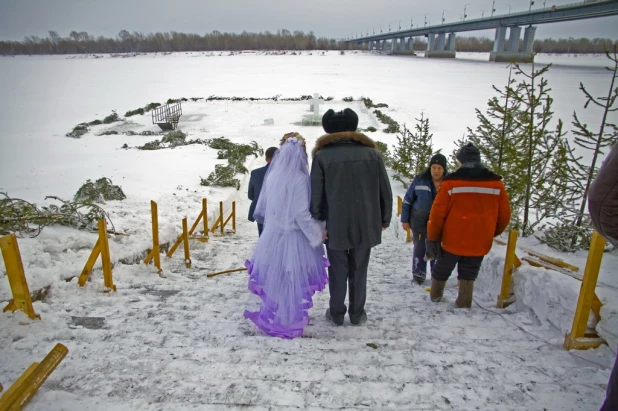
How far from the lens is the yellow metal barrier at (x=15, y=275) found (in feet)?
8.03

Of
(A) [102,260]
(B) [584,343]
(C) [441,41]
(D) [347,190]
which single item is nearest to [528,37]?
(C) [441,41]

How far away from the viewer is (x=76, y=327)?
2602 millimetres

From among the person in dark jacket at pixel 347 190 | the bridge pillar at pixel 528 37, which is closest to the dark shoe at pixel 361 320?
the person in dark jacket at pixel 347 190

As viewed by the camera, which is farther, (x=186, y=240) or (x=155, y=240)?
(x=186, y=240)

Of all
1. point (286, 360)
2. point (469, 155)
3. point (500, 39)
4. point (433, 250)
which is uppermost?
point (500, 39)

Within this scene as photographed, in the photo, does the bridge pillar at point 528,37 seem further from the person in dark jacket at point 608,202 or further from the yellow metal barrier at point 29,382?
the yellow metal barrier at point 29,382

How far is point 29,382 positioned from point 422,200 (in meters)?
3.47

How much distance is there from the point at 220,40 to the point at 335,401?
12732 centimetres

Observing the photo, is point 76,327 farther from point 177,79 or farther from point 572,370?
point 177,79

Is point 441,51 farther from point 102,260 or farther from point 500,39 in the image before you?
point 102,260

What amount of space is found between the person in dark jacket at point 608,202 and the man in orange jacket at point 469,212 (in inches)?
69.8

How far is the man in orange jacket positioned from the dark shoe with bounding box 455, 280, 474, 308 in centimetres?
6

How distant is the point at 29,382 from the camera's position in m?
1.81

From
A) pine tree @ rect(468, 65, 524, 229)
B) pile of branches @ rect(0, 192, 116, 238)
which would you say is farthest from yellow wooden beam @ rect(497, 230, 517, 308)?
pile of branches @ rect(0, 192, 116, 238)
